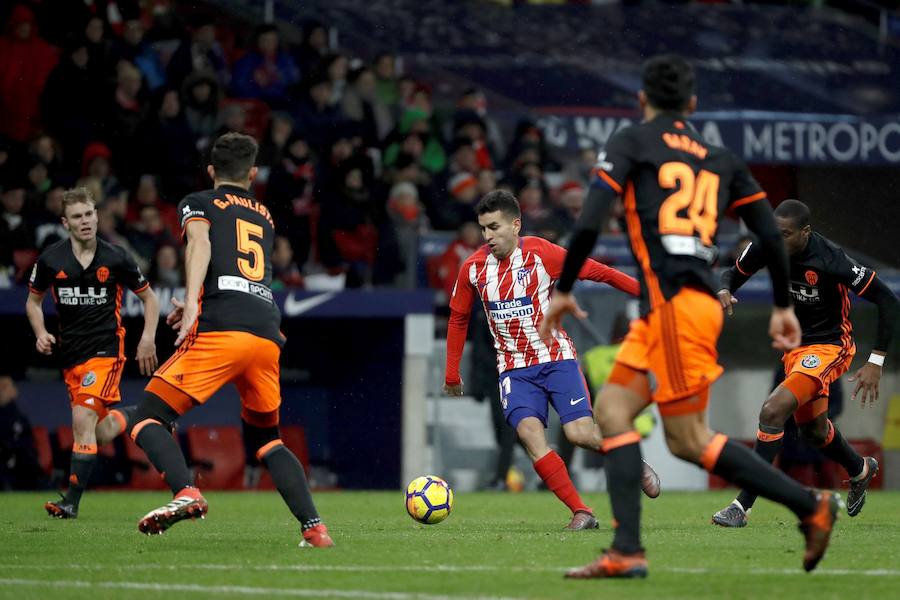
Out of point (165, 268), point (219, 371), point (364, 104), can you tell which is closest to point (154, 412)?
point (219, 371)

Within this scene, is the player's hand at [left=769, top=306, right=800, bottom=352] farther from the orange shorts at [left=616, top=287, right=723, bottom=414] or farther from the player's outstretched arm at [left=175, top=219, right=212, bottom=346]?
the player's outstretched arm at [left=175, top=219, right=212, bottom=346]

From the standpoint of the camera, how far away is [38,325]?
1120cm

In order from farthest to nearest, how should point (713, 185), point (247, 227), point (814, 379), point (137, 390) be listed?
point (137, 390) < point (814, 379) < point (247, 227) < point (713, 185)

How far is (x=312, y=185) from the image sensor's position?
59.0 feet

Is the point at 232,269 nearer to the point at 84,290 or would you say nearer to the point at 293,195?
the point at 84,290

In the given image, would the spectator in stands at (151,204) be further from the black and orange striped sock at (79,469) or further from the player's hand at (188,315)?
the player's hand at (188,315)

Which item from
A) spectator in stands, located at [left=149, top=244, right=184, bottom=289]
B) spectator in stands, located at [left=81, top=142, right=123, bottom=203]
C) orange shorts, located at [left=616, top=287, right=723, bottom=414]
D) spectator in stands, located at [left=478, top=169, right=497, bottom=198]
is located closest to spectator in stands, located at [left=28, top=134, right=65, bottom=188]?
spectator in stands, located at [left=81, top=142, right=123, bottom=203]

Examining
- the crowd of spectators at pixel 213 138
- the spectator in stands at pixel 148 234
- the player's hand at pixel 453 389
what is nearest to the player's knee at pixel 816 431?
the player's hand at pixel 453 389

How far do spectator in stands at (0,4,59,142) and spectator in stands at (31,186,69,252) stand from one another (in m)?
2.08

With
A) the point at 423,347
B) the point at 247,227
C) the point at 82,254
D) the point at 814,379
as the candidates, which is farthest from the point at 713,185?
the point at 423,347

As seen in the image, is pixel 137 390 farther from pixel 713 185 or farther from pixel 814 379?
pixel 713 185

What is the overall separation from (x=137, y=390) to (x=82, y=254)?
6574mm

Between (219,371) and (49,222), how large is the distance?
9.04 metres

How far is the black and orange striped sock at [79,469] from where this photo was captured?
1109 centimetres
